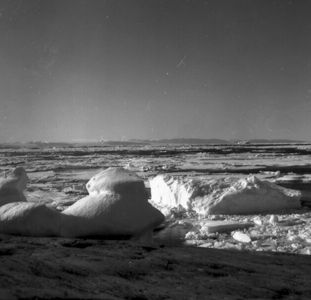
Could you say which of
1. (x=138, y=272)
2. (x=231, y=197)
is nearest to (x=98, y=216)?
(x=138, y=272)

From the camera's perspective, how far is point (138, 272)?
279 centimetres

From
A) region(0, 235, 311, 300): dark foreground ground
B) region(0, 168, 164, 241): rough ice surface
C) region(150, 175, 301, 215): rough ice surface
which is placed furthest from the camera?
region(150, 175, 301, 215): rough ice surface

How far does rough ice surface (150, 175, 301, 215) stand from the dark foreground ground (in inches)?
128

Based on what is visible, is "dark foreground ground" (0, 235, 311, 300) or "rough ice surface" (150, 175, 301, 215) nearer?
"dark foreground ground" (0, 235, 311, 300)

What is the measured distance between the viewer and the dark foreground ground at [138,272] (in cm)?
216

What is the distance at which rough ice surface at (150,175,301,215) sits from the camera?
282 inches

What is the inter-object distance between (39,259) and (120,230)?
1789 millimetres

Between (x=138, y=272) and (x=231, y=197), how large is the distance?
4798mm

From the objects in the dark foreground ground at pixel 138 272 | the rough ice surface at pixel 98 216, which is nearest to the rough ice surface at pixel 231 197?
the rough ice surface at pixel 98 216

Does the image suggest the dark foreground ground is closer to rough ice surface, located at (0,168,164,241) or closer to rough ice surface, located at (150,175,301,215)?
rough ice surface, located at (0,168,164,241)

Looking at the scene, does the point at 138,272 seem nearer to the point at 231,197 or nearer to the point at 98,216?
the point at 98,216

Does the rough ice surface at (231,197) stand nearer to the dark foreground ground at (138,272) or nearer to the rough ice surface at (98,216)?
the rough ice surface at (98,216)

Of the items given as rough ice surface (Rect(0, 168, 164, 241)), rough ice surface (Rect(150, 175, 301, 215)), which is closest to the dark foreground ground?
rough ice surface (Rect(0, 168, 164, 241))

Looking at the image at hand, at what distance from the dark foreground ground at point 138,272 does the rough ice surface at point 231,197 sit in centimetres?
324
